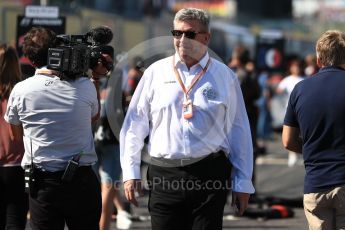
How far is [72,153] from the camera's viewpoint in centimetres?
601

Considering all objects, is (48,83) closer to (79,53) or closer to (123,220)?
(79,53)

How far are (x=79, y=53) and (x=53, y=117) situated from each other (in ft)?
1.58

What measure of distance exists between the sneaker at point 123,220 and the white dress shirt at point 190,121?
3976mm

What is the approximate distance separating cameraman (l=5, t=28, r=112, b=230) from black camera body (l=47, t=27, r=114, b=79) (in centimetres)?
7

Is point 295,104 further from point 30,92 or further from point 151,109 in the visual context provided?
point 30,92

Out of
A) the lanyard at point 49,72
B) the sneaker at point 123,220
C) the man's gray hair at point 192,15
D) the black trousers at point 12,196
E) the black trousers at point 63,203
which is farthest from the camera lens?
the sneaker at point 123,220

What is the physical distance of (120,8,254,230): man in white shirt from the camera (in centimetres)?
559

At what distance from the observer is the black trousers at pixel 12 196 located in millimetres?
6879

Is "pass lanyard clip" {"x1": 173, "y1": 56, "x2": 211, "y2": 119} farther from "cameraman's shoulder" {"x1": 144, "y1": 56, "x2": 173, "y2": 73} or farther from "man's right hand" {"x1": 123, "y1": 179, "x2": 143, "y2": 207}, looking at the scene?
"man's right hand" {"x1": 123, "y1": 179, "x2": 143, "y2": 207}

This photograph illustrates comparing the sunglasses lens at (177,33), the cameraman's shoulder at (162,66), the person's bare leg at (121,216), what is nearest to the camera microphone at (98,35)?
the cameraman's shoulder at (162,66)

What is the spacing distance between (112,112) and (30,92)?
10.9ft

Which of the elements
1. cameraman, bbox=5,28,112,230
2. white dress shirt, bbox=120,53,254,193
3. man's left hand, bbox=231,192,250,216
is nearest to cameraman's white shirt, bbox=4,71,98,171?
cameraman, bbox=5,28,112,230

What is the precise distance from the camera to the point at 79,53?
241 inches

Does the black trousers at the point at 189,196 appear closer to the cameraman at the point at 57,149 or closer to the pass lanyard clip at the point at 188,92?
the pass lanyard clip at the point at 188,92
